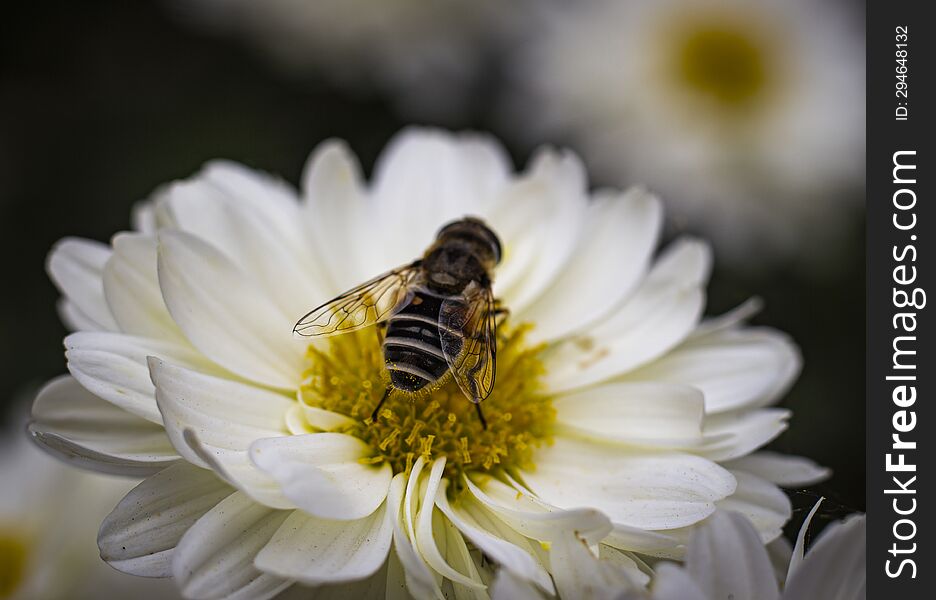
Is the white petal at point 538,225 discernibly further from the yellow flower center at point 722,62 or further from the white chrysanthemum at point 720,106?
the yellow flower center at point 722,62

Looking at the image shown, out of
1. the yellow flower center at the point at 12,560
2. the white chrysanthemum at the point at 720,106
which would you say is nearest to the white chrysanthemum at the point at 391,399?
the yellow flower center at the point at 12,560

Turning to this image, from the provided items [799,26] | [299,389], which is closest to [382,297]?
[299,389]

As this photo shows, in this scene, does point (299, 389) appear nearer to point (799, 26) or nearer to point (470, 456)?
point (470, 456)

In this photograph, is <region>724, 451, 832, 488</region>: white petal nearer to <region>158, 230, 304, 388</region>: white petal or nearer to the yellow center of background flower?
<region>158, 230, 304, 388</region>: white petal

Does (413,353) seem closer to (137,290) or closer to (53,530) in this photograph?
(137,290)
